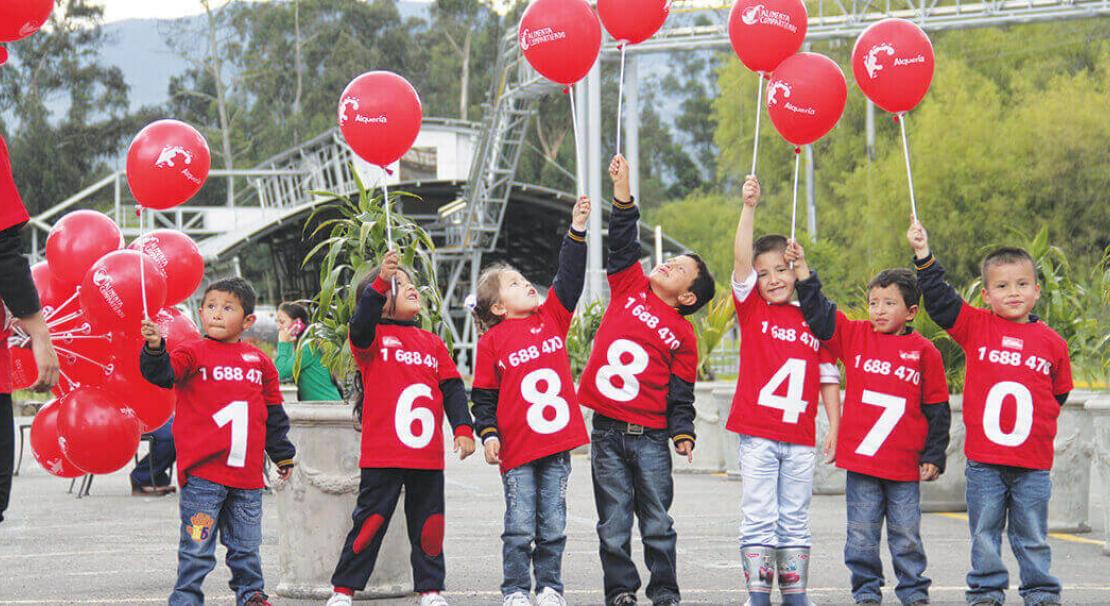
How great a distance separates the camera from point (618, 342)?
6.64 metres

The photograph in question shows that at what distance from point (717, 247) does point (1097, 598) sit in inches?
1866

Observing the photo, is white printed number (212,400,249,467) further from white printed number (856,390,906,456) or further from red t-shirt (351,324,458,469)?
white printed number (856,390,906,456)

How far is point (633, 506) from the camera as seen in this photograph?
660 centimetres

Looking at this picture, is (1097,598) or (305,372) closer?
(1097,598)

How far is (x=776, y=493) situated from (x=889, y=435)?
71 centimetres

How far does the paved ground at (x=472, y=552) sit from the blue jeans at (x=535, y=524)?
1.83 feet

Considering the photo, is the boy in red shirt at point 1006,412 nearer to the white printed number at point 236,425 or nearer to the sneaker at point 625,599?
the sneaker at point 625,599

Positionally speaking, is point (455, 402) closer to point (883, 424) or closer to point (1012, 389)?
point (883, 424)

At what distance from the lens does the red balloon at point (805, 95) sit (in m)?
6.96

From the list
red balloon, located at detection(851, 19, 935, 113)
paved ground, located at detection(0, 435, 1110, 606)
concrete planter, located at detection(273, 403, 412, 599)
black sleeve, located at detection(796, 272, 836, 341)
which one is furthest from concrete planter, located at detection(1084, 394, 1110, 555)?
concrete planter, located at detection(273, 403, 412, 599)

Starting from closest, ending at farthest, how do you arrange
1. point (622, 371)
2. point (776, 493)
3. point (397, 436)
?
point (397, 436) → point (776, 493) → point (622, 371)

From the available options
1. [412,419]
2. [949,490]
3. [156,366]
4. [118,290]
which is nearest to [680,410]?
[412,419]

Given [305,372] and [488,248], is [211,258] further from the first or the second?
[305,372]

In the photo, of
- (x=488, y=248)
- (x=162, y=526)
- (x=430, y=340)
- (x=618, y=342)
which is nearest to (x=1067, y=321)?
(x=618, y=342)
